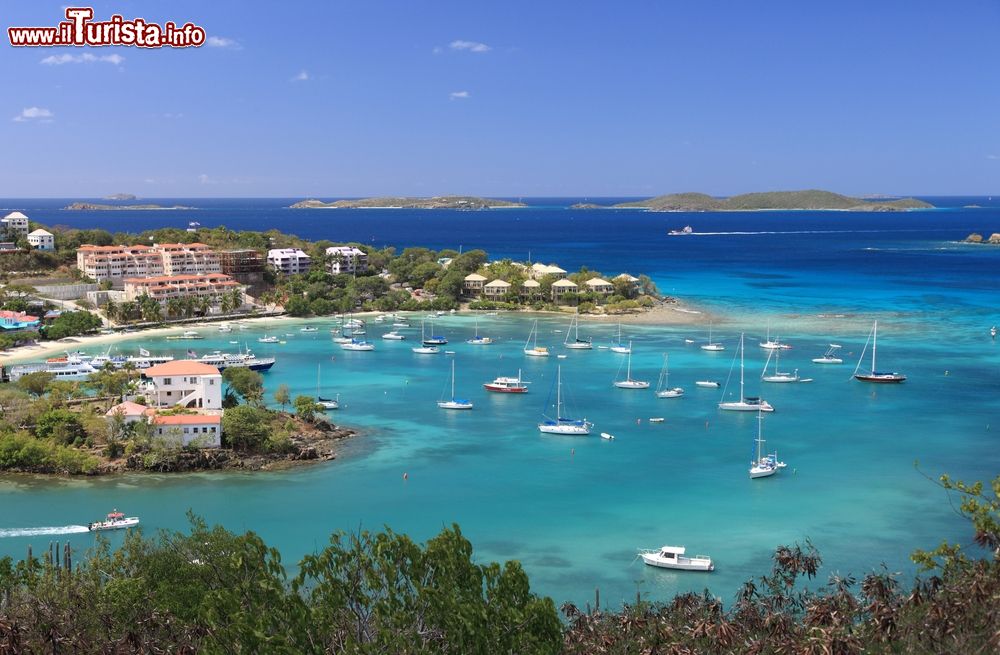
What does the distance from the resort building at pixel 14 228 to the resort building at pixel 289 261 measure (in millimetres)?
18531

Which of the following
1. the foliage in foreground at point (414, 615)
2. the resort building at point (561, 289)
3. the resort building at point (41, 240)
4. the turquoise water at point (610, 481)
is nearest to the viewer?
the foliage in foreground at point (414, 615)

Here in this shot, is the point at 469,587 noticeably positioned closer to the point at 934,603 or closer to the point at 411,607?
the point at 411,607

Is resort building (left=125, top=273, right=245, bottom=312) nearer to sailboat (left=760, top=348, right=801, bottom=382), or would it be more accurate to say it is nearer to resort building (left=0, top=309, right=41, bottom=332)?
resort building (left=0, top=309, right=41, bottom=332)

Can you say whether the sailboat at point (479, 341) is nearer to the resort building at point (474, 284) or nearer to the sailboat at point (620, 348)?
the sailboat at point (620, 348)

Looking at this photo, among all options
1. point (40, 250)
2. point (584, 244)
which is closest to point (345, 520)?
point (40, 250)

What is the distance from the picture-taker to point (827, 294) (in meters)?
74.0

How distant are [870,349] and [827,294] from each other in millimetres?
26235

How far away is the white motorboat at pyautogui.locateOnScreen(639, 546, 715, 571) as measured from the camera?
69.7 ft

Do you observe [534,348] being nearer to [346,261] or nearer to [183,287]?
[183,287]

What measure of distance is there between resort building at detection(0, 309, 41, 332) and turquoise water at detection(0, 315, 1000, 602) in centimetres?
1638

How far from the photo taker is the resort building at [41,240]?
2766 inches

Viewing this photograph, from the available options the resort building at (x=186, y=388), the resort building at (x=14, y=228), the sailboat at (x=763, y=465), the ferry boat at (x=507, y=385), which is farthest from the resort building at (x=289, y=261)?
the sailboat at (x=763, y=465)

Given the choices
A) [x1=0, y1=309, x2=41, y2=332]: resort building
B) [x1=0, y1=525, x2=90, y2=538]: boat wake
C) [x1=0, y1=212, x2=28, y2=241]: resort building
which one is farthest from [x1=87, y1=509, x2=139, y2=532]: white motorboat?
[x1=0, y1=212, x2=28, y2=241]: resort building

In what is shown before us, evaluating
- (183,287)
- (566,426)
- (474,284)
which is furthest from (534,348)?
(183,287)
